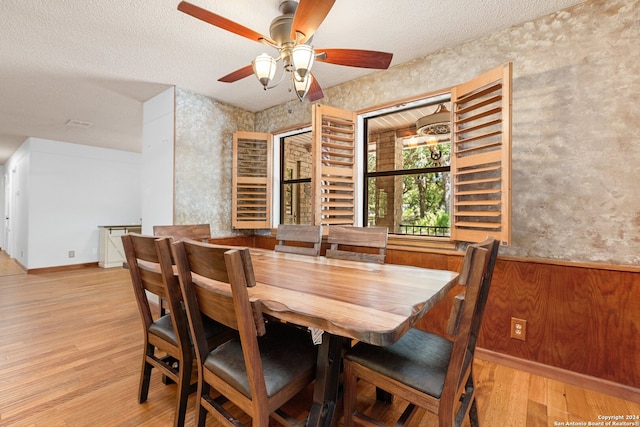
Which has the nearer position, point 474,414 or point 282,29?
point 474,414

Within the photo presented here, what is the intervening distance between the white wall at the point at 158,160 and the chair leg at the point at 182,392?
2.12 metres

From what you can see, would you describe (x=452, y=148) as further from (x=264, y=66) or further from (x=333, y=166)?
(x=264, y=66)

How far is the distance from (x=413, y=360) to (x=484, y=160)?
1.47m

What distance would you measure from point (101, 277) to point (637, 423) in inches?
250

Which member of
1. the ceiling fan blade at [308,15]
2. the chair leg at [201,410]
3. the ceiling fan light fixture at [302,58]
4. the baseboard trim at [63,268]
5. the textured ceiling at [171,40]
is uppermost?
the textured ceiling at [171,40]

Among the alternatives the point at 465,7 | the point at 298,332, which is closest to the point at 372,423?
the point at 298,332

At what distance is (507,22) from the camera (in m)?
2.07

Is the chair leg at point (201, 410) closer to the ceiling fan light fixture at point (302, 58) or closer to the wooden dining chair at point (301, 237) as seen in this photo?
the wooden dining chair at point (301, 237)

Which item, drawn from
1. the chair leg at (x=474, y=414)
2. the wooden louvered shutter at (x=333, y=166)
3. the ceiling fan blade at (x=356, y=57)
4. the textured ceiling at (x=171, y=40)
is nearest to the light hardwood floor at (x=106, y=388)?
the chair leg at (x=474, y=414)

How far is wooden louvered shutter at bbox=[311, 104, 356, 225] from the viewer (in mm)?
2734

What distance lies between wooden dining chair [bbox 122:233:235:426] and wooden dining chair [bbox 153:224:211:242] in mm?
835

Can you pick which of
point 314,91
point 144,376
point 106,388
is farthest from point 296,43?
point 106,388

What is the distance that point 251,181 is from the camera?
3682mm

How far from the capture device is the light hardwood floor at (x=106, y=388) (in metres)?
1.55
